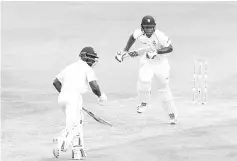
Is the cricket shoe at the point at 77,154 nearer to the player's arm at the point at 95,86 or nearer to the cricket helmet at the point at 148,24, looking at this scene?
the player's arm at the point at 95,86

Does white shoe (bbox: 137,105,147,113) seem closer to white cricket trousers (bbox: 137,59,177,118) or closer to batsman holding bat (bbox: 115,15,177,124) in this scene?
batsman holding bat (bbox: 115,15,177,124)

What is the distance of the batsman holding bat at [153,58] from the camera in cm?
1457

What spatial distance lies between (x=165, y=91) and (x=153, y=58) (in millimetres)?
753

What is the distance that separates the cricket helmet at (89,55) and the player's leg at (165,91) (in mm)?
2947

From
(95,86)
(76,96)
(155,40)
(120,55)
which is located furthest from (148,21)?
(76,96)

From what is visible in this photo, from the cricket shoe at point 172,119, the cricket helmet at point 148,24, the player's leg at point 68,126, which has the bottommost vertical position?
the player's leg at point 68,126

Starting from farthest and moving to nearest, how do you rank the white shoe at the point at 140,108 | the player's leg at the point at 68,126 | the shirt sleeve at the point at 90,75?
1. the white shoe at the point at 140,108
2. the shirt sleeve at the point at 90,75
3. the player's leg at the point at 68,126

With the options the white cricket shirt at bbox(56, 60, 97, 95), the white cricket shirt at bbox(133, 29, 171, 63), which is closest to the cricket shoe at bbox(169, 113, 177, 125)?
the white cricket shirt at bbox(133, 29, 171, 63)

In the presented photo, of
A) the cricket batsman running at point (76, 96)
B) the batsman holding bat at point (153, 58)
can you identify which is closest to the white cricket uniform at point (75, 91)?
the cricket batsman running at point (76, 96)

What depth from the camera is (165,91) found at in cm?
1507

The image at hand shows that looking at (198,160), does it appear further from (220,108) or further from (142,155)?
(220,108)

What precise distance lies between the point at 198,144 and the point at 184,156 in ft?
2.93

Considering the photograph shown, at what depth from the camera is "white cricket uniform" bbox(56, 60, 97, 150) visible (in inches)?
468

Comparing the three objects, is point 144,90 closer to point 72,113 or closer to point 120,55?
point 120,55
